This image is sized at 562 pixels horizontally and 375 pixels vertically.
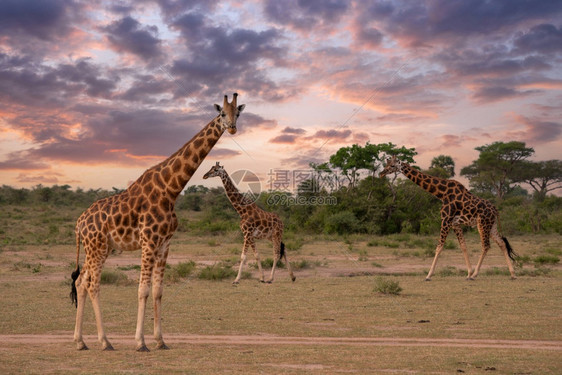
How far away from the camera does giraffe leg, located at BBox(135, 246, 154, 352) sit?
7906 mm

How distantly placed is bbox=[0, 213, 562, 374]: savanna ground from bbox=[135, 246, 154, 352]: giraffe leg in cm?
22

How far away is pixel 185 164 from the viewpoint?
8430 mm

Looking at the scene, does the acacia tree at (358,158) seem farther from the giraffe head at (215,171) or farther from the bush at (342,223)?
the giraffe head at (215,171)

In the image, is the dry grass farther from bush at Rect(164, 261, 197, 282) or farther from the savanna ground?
bush at Rect(164, 261, 197, 282)

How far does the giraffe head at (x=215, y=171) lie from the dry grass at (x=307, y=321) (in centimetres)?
310

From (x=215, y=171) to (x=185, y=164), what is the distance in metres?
7.80

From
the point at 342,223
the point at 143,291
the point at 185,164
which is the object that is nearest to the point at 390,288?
the point at 185,164

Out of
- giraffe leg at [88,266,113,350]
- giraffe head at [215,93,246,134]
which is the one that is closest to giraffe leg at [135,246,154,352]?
giraffe leg at [88,266,113,350]

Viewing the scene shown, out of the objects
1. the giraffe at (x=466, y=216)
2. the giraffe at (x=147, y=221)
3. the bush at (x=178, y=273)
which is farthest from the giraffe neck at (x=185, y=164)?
the giraffe at (x=466, y=216)

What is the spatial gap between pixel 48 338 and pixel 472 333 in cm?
694

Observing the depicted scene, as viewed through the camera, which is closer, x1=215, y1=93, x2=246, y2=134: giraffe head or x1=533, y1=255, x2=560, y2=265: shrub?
x1=215, y1=93, x2=246, y2=134: giraffe head

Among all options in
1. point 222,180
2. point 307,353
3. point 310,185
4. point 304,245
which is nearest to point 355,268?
point 222,180

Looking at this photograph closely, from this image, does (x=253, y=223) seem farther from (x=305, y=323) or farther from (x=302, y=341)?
(x=302, y=341)

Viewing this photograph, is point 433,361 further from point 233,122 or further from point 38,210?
point 38,210
